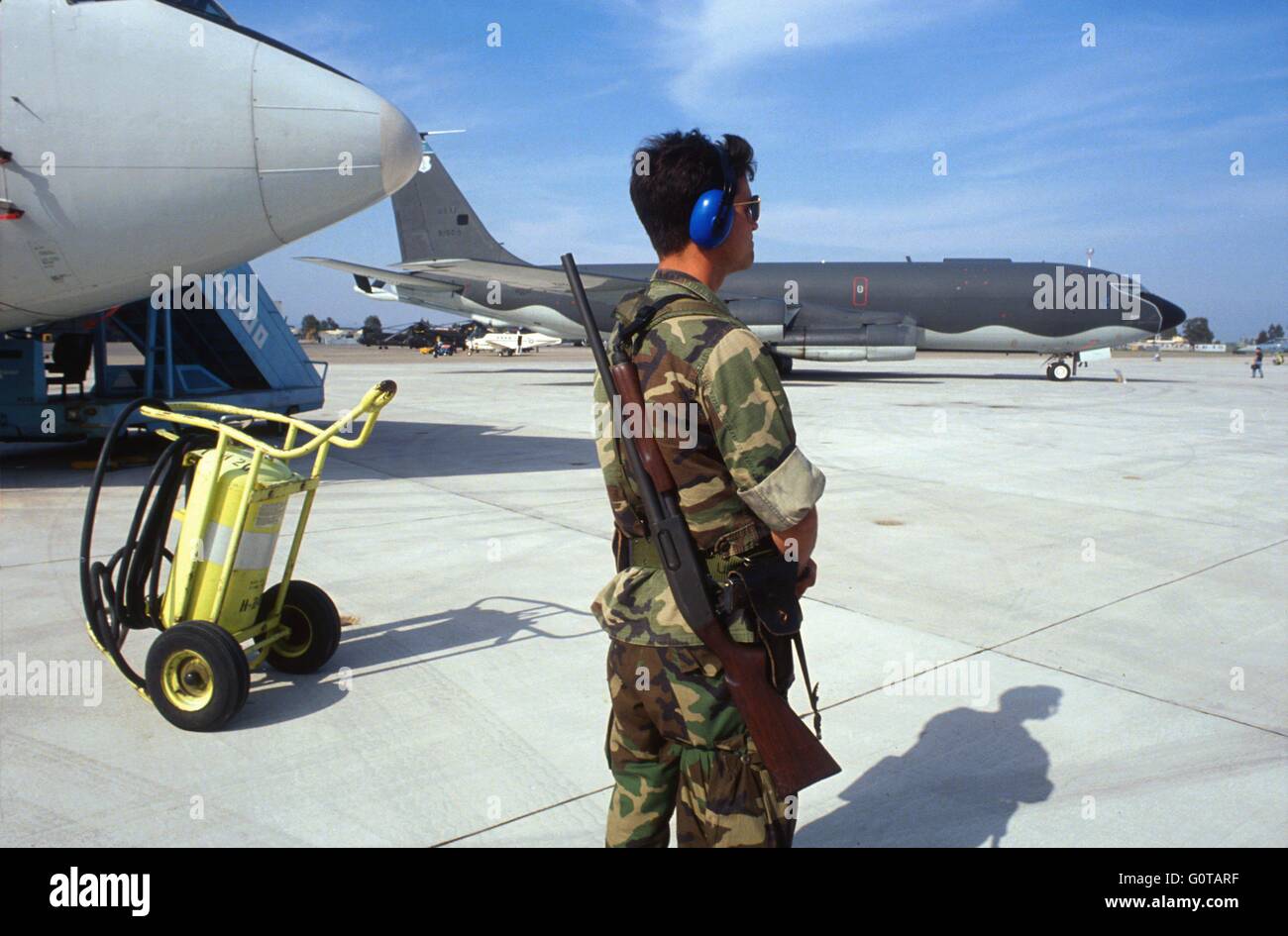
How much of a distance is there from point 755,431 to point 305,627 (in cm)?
307

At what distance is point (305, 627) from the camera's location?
172 inches

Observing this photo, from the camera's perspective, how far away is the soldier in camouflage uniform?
2123mm

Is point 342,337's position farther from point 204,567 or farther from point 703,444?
point 703,444

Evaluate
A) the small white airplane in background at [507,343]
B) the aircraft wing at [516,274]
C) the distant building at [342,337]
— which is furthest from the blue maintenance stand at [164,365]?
the distant building at [342,337]

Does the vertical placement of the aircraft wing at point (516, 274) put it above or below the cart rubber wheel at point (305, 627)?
above

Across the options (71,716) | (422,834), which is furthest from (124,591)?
(422,834)

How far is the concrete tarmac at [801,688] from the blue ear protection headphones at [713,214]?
2.02m

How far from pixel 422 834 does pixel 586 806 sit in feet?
1.91

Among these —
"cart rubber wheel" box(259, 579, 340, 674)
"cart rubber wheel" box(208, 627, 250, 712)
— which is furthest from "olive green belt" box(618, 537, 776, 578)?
"cart rubber wheel" box(259, 579, 340, 674)

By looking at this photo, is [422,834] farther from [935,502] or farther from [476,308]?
[476,308]

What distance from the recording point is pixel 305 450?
3.88 m

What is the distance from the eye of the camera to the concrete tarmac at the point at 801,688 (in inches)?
126

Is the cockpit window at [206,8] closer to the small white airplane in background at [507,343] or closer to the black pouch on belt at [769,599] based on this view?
the black pouch on belt at [769,599]

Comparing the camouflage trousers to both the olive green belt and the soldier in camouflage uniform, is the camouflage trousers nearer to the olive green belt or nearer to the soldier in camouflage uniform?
the soldier in camouflage uniform
